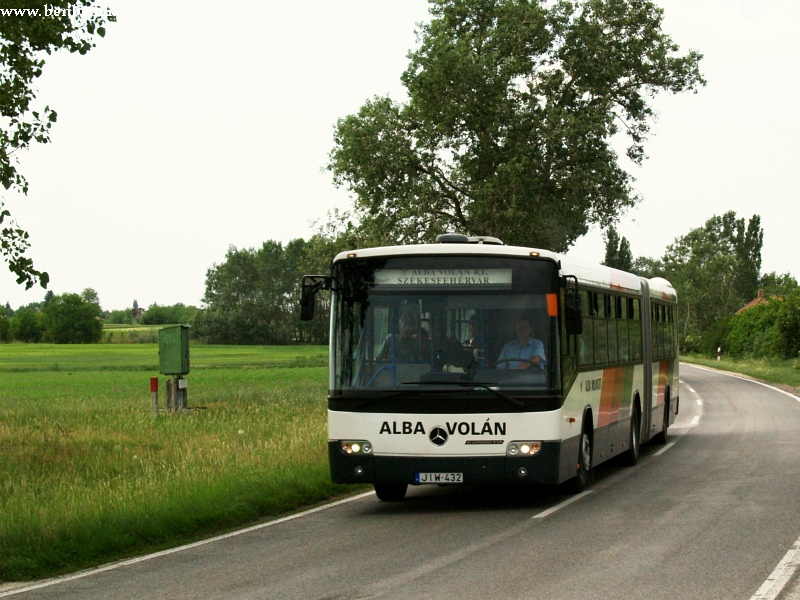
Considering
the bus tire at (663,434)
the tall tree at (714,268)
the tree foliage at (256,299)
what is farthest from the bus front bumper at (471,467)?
the tree foliage at (256,299)

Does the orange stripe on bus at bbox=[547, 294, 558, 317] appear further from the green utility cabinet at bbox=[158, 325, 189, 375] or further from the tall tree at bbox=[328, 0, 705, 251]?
the tall tree at bbox=[328, 0, 705, 251]

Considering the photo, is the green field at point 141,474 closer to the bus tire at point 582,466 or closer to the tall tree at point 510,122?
the bus tire at point 582,466

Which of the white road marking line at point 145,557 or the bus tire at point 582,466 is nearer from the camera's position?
the white road marking line at point 145,557

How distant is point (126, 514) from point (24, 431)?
1248 centimetres

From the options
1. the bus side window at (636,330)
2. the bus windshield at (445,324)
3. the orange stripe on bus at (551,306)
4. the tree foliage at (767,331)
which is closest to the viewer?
the bus windshield at (445,324)

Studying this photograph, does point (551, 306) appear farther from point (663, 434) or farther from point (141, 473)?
point (663, 434)

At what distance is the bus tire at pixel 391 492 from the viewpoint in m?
14.0

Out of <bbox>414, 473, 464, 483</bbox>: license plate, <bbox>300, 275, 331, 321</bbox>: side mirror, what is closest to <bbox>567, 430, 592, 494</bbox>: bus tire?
<bbox>414, 473, 464, 483</bbox>: license plate

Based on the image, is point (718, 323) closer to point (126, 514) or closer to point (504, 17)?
point (504, 17)

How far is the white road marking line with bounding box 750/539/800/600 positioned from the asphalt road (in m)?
0.02

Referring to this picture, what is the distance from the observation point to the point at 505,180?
4650 cm

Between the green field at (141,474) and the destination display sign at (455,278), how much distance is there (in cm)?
299

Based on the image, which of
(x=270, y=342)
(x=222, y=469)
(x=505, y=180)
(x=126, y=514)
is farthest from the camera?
(x=270, y=342)

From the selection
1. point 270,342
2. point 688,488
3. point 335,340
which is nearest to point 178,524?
point 335,340
